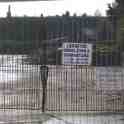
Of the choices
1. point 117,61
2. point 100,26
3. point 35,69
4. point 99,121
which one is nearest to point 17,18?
point 35,69

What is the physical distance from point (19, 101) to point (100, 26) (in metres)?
2.84

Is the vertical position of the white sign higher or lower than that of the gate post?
higher

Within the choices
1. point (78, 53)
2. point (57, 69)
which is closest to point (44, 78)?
point (57, 69)

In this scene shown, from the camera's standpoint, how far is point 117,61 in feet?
32.0

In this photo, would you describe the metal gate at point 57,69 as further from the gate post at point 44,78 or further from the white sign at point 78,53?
the white sign at point 78,53

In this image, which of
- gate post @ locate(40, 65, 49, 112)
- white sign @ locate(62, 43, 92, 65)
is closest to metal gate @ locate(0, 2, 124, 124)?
gate post @ locate(40, 65, 49, 112)

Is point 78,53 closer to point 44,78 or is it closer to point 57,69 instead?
point 57,69

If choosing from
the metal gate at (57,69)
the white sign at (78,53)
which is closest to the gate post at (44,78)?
the metal gate at (57,69)

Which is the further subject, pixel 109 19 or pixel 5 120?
pixel 109 19

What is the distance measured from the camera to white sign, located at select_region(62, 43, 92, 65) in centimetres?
998

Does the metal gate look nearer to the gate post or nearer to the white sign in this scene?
the gate post

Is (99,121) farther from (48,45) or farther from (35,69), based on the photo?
(48,45)

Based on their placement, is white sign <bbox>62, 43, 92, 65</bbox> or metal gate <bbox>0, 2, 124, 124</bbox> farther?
white sign <bbox>62, 43, 92, 65</bbox>

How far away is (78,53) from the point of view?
1011 centimetres
